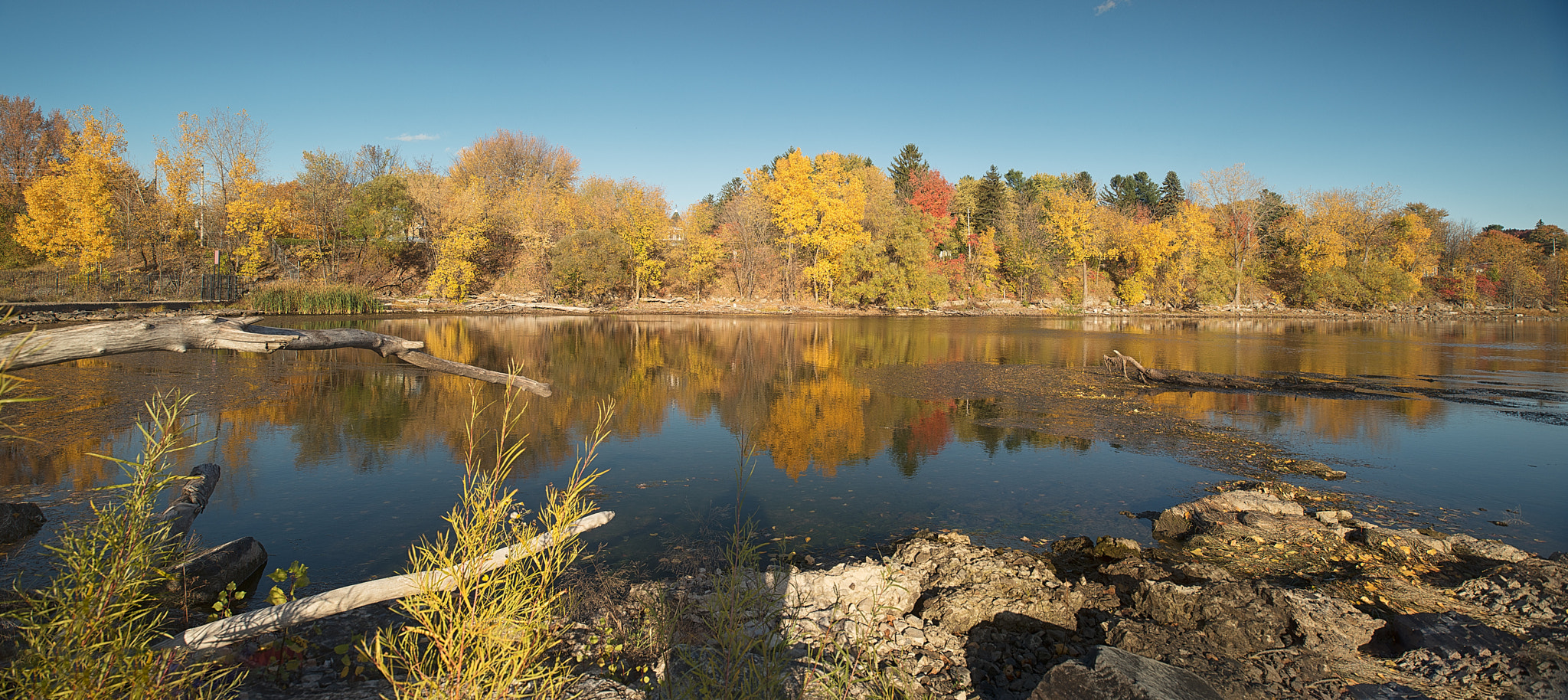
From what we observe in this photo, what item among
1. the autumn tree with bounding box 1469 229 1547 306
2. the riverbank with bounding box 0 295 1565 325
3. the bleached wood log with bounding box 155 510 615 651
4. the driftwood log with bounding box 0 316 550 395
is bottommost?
the bleached wood log with bounding box 155 510 615 651

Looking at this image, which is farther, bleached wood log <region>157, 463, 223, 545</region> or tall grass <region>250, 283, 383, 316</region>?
tall grass <region>250, 283, 383, 316</region>

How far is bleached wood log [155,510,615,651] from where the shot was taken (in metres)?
3.24

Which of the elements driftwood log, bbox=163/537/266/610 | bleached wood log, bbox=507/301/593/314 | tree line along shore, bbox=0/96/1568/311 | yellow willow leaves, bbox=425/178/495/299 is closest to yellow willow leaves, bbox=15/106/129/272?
tree line along shore, bbox=0/96/1568/311

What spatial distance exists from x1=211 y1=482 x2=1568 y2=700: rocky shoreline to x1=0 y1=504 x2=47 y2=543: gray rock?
3.86 meters

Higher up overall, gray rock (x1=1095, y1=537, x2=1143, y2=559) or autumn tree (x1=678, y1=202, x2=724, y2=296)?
autumn tree (x1=678, y1=202, x2=724, y2=296)

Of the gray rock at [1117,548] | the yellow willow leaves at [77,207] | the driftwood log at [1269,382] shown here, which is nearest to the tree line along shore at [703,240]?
the yellow willow leaves at [77,207]

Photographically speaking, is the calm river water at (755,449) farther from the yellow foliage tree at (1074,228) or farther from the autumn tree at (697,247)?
the yellow foliage tree at (1074,228)

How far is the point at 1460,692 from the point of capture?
3.89m

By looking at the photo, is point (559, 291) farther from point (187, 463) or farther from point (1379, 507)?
point (1379, 507)

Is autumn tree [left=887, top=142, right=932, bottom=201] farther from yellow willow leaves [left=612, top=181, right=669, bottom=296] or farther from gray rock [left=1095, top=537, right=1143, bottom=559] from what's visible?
gray rock [left=1095, top=537, right=1143, bottom=559]

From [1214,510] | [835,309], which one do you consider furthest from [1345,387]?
[835,309]

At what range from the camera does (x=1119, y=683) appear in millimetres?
3055

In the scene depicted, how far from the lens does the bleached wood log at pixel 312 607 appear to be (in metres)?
3.24

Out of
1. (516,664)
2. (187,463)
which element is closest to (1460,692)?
(516,664)
